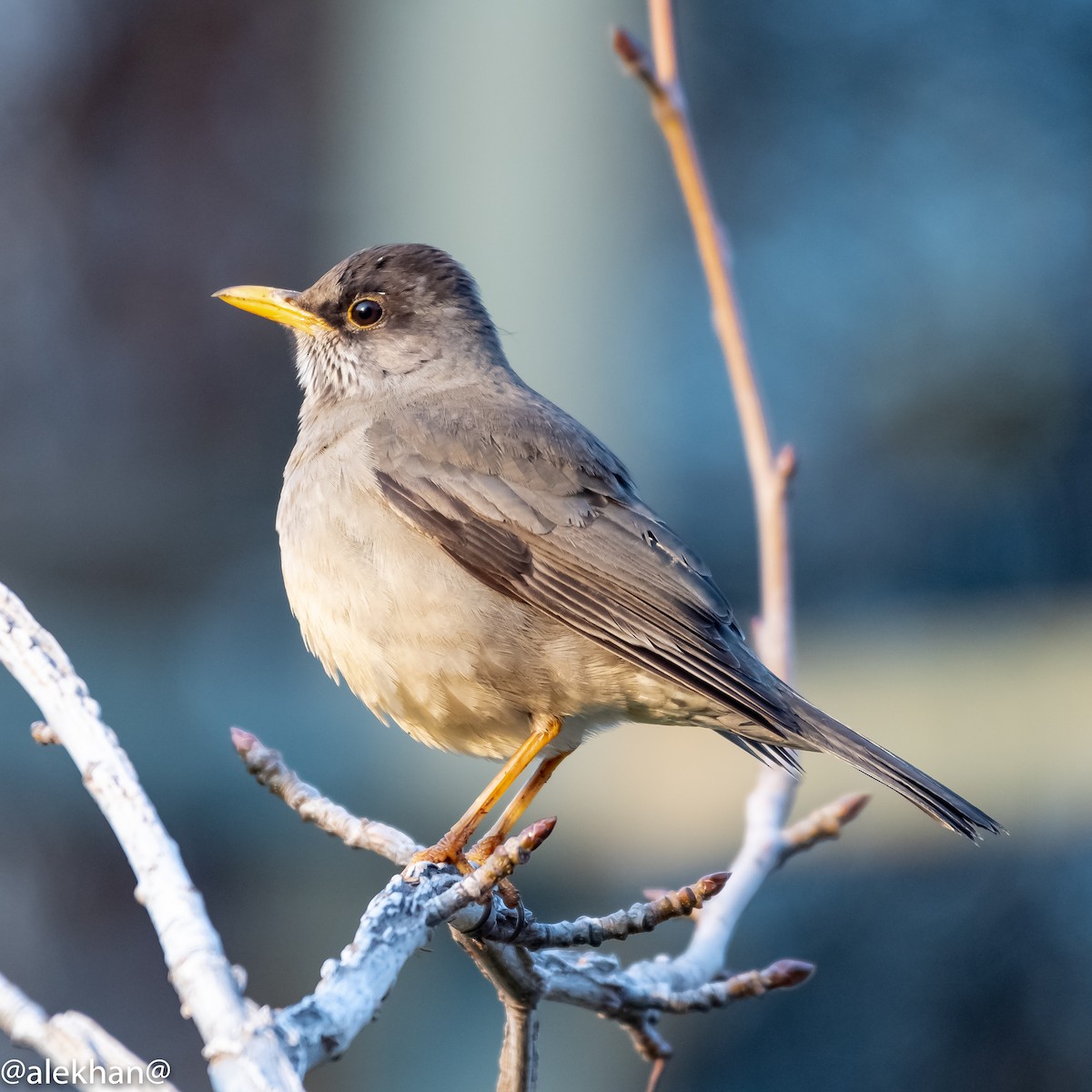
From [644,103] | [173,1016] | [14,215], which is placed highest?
[644,103]

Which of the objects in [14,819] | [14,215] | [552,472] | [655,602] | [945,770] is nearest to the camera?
[655,602]

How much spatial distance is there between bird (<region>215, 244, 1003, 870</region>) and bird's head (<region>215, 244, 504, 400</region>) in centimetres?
27

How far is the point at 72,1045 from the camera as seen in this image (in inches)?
65.7

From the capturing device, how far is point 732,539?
7.43 m

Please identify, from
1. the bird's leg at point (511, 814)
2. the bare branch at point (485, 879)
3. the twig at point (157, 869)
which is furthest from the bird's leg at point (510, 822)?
the twig at point (157, 869)

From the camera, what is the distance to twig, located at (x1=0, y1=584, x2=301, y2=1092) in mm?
1668

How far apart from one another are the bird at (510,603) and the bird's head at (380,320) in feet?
0.88

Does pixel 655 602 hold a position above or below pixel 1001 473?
below

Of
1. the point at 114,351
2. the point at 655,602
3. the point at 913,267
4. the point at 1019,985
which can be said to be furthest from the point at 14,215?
the point at 1019,985

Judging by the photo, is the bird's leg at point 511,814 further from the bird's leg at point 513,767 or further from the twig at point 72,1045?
the twig at point 72,1045

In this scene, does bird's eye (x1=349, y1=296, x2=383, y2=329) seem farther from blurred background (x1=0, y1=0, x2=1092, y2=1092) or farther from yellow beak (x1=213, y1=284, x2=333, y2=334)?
blurred background (x1=0, y1=0, x2=1092, y2=1092)

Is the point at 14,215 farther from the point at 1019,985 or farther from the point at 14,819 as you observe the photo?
the point at 1019,985

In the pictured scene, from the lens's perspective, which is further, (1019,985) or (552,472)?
(1019,985)

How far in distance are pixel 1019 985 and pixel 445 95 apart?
17.3ft
